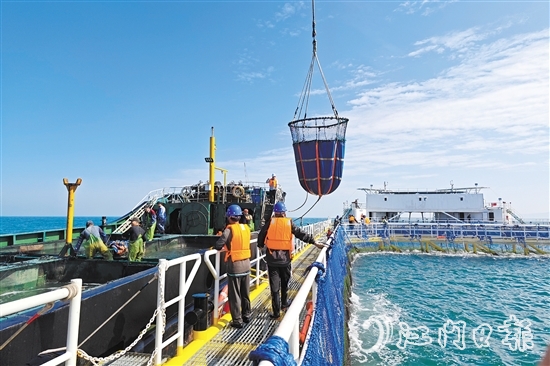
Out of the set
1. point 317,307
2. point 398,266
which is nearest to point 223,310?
point 317,307

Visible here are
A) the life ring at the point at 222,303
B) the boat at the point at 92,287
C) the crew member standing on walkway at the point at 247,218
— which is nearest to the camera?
the boat at the point at 92,287

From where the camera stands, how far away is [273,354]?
5.19 feet

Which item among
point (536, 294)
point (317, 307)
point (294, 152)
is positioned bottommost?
point (536, 294)

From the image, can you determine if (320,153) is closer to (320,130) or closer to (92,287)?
(320,130)

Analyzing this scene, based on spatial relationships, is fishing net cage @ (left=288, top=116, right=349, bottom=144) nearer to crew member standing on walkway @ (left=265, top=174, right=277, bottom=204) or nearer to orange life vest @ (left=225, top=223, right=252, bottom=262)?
orange life vest @ (left=225, top=223, right=252, bottom=262)

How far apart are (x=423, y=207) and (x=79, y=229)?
36.7 meters

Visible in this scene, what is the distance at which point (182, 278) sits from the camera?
413cm

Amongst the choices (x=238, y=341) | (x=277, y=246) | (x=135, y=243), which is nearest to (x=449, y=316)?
(x=277, y=246)

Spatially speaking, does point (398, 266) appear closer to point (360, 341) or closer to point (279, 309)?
point (360, 341)

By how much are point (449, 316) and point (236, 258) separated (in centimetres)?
948

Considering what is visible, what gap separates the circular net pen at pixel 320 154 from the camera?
20.9 ft

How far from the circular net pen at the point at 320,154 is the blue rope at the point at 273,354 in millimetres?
4886
